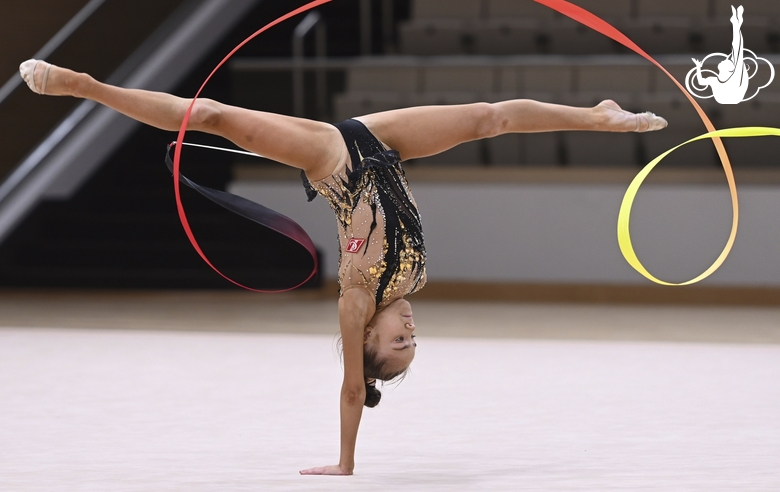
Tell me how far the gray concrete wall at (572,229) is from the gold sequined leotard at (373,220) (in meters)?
5.22

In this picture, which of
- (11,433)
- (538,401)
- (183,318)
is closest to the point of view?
(11,433)

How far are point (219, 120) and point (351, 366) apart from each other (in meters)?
0.81

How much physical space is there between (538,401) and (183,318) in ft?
11.7

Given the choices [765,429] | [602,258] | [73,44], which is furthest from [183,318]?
[765,429]

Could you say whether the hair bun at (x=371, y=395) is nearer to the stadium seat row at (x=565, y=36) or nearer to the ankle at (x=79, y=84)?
the ankle at (x=79, y=84)

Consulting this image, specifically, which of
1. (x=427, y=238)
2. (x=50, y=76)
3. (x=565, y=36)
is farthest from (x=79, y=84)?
(x=565, y=36)

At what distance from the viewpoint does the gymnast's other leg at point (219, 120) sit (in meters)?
3.15

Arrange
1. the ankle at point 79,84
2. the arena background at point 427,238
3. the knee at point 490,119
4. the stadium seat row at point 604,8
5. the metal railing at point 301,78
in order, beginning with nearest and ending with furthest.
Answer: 1. the ankle at point 79,84
2. the knee at point 490,119
3. the arena background at point 427,238
4. the metal railing at point 301,78
5. the stadium seat row at point 604,8

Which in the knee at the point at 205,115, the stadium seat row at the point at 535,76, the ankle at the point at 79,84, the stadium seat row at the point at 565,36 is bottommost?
the stadium seat row at the point at 535,76

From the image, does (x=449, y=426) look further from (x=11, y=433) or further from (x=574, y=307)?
(x=574, y=307)

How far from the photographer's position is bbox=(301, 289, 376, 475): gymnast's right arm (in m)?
3.21

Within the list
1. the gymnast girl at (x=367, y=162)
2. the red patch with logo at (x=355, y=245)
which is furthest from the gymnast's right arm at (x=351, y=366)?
the red patch with logo at (x=355, y=245)

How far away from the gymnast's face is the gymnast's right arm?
0.05 metres

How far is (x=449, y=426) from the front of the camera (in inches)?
163
